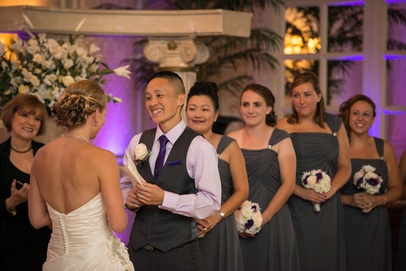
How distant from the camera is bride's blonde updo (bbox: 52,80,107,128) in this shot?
359cm

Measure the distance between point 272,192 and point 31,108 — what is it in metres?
1.72

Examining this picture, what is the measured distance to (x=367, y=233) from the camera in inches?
237

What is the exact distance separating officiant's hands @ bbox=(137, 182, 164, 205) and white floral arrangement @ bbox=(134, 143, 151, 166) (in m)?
0.19

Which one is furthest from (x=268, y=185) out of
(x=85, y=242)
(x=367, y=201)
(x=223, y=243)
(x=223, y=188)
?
(x=85, y=242)

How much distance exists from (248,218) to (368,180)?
121 cm

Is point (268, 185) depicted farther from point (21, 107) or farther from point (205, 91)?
point (21, 107)

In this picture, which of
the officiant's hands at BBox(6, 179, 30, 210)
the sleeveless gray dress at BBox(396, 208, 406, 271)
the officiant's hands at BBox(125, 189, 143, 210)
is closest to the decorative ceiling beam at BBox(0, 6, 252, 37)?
the officiant's hands at BBox(6, 179, 30, 210)

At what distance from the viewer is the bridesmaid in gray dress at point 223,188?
15.8ft

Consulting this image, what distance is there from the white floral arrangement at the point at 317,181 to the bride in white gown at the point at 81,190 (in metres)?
2.16

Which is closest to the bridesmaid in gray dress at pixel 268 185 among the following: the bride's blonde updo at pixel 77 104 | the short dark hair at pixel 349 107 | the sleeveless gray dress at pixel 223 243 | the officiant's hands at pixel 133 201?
the sleeveless gray dress at pixel 223 243

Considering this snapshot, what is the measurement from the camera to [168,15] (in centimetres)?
607

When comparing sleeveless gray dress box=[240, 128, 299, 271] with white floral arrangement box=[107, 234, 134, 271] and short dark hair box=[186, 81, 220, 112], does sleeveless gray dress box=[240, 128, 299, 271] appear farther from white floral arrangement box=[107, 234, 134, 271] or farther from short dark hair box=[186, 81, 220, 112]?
white floral arrangement box=[107, 234, 134, 271]

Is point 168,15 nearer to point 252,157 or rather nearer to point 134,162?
point 252,157

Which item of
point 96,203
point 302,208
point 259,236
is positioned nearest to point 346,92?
point 302,208
